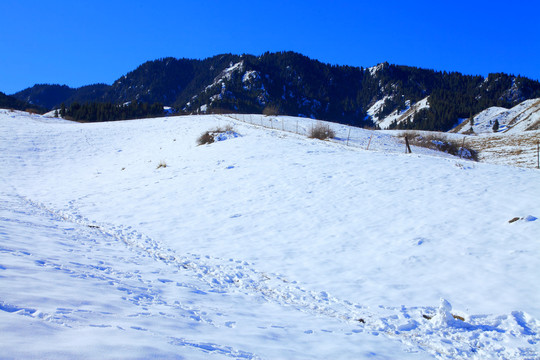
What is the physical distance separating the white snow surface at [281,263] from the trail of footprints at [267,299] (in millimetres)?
39

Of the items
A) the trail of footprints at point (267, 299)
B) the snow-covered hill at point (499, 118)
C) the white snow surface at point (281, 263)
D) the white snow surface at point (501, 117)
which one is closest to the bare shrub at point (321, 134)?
the white snow surface at point (281, 263)

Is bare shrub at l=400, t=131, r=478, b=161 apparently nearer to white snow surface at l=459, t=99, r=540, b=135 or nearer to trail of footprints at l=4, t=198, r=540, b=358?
trail of footprints at l=4, t=198, r=540, b=358

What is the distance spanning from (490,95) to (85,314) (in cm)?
22216

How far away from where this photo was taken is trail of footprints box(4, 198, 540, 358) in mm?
4898

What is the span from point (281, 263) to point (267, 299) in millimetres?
2147

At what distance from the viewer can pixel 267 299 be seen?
6.68m

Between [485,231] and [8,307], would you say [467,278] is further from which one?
[8,307]

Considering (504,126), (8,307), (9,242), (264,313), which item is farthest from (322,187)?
(504,126)

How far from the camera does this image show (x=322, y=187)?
1436cm

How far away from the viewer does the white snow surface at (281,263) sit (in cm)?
412

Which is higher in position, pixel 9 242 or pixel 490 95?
pixel 490 95

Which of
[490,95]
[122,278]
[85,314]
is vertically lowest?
[122,278]

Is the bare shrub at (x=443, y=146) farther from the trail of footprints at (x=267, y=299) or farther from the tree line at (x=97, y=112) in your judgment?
the tree line at (x=97, y=112)

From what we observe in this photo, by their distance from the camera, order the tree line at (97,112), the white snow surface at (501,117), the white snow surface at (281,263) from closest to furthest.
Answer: the white snow surface at (281,263) → the tree line at (97,112) → the white snow surface at (501,117)
